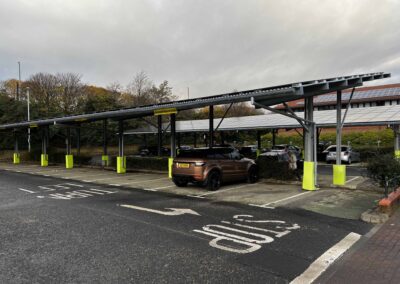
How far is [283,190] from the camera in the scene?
38.0 feet

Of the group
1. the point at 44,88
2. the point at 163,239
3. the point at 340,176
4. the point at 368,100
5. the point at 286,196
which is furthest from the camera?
the point at 44,88

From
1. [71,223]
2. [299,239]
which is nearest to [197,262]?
[299,239]

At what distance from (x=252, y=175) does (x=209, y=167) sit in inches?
114

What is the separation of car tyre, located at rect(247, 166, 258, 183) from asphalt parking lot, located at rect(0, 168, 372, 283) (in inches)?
133

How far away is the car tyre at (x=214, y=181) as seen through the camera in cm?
1158

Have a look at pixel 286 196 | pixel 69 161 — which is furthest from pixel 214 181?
pixel 69 161

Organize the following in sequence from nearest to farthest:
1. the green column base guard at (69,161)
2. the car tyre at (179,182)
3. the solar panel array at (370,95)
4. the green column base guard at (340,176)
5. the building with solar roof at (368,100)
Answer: the green column base guard at (340,176)
the car tyre at (179,182)
the green column base guard at (69,161)
the building with solar roof at (368,100)
the solar panel array at (370,95)

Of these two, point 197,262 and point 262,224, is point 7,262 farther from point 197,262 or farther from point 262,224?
point 262,224

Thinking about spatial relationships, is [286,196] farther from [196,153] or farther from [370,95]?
[370,95]

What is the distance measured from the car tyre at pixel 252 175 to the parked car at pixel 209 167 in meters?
0.19

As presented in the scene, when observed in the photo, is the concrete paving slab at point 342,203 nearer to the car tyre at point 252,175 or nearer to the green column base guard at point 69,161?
the car tyre at point 252,175

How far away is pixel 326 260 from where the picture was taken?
484 cm

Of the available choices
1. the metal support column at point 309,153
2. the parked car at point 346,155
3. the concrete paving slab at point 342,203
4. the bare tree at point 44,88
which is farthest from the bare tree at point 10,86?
the concrete paving slab at point 342,203

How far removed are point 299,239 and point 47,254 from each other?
4245mm
